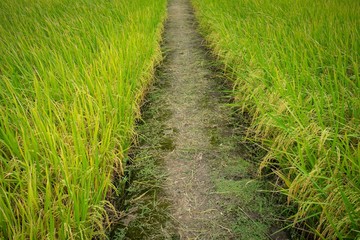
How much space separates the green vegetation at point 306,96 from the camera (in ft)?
3.44

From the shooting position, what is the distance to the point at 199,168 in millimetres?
1600

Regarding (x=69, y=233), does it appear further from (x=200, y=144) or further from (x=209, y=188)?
(x=200, y=144)

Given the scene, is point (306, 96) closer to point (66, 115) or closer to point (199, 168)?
point (199, 168)

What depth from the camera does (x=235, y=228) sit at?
1.21 metres

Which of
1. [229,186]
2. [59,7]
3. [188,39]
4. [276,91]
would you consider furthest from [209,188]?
[59,7]

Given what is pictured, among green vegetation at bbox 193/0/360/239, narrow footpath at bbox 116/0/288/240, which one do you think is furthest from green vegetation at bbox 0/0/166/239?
green vegetation at bbox 193/0/360/239

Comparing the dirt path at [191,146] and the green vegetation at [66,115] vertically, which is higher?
the green vegetation at [66,115]

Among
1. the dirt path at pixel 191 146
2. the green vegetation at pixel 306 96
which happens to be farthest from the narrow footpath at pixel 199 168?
the green vegetation at pixel 306 96

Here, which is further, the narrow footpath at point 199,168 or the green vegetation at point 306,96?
the narrow footpath at point 199,168

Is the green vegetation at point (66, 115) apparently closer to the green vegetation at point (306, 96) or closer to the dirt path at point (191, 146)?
the dirt path at point (191, 146)

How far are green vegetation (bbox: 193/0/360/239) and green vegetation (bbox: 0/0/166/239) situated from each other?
2.80ft

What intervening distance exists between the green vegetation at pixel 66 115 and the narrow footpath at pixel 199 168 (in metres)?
0.21

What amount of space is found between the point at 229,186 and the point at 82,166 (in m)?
0.78

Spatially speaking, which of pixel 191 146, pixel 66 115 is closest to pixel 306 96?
pixel 191 146
